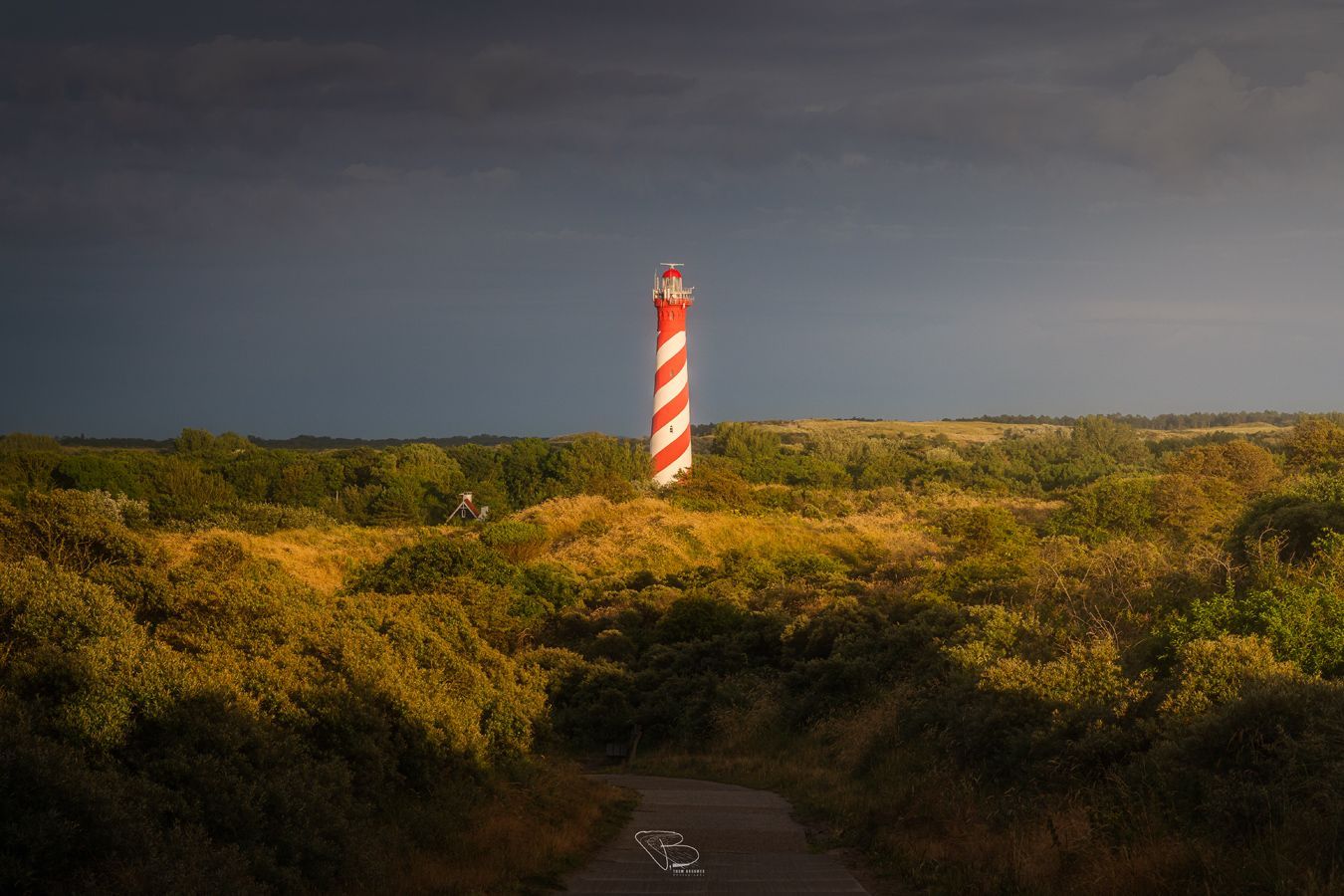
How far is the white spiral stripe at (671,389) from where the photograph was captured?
171 feet

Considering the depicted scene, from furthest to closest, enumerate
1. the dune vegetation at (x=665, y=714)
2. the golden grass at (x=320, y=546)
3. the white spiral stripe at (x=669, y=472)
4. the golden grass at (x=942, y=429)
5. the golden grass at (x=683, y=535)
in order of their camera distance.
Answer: the golden grass at (x=942, y=429)
the white spiral stripe at (x=669, y=472)
the golden grass at (x=683, y=535)
the golden grass at (x=320, y=546)
the dune vegetation at (x=665, y=714)

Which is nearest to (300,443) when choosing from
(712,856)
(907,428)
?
(907,428)

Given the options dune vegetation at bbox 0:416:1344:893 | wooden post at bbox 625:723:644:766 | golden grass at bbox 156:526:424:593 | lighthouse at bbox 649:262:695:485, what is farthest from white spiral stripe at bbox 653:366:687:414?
wooden post at bbox 625:723:644:766

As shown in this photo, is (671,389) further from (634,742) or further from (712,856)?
(712,856)

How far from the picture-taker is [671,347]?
170ft

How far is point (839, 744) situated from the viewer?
17766 mm

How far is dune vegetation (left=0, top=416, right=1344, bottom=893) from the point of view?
292 inches

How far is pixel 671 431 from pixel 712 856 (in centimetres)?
4267

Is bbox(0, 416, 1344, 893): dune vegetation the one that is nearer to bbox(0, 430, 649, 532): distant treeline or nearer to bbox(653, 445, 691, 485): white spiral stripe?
bbox(0, 430, 649, 532): distant treeline

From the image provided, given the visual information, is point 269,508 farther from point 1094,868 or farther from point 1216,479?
point 1094,868

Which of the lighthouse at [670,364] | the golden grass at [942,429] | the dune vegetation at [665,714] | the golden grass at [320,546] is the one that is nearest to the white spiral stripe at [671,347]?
the lighthouse at [670,364]

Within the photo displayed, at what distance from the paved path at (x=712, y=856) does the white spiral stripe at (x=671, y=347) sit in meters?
38.0

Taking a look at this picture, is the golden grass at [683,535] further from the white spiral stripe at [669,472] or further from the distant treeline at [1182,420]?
the distant treeline at [1182,420]

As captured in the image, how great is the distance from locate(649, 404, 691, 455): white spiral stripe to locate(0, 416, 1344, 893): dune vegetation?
2449 cm
